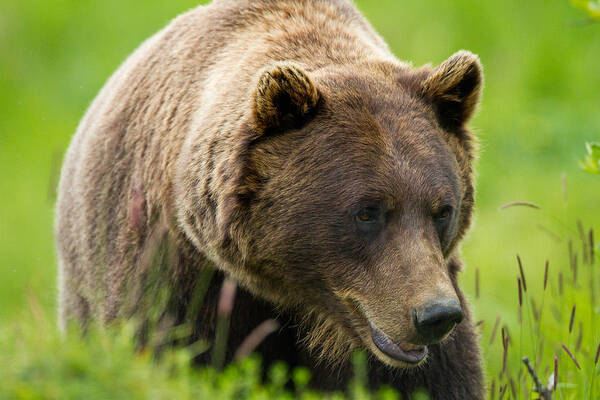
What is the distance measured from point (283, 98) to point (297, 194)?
0.44 metres

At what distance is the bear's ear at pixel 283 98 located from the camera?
4820 mm

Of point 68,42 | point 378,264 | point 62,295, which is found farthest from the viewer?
point 68,42

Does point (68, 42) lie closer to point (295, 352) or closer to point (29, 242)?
point (29, 242)

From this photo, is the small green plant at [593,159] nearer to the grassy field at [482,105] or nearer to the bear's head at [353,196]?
the bear's head at [353,196]

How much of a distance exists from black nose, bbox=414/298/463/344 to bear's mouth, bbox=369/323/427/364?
0.23 m

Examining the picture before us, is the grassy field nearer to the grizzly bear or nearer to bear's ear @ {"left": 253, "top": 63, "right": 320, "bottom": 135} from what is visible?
the grizzly bear

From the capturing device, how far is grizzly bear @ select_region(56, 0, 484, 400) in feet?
15.7

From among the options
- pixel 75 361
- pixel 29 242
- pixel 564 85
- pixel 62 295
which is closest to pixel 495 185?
pixel 564 85

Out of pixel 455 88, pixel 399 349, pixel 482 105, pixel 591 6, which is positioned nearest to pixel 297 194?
pixel 399 349

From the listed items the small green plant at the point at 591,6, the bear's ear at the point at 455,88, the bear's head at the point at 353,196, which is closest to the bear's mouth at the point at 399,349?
the bear's head at the point at 353,196

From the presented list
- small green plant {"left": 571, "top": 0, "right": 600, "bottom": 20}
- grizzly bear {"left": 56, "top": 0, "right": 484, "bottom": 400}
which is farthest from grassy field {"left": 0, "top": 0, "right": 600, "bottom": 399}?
small green plant {"left": 571, "top": 0, "right": 600, "bottom": 20}

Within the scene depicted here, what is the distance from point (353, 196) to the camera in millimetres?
4797

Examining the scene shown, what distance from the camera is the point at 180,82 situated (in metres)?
5.67

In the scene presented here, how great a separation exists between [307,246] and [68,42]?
41.0 feet
